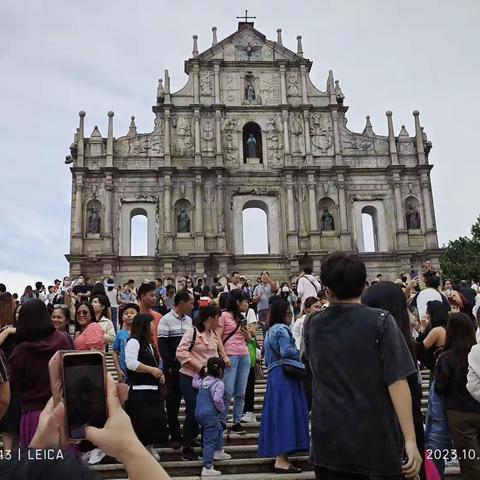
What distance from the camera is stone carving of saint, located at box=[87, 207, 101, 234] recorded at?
25406 millimetres

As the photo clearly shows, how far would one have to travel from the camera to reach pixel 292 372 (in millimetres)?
5512

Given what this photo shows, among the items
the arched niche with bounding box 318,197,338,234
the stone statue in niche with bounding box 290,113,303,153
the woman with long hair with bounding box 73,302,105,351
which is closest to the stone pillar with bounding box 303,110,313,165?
the stone statue in niche with bounding box 290,113,303,153

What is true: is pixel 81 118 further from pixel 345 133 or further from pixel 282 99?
pixel 345 133

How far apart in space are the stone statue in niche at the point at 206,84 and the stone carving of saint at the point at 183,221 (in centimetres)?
643

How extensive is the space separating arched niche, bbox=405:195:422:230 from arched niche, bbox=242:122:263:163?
7.55m

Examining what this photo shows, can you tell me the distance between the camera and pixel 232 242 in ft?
85.7

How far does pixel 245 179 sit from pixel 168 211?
4135mm

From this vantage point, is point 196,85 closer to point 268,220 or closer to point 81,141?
point 81,141

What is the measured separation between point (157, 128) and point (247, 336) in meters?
21.5

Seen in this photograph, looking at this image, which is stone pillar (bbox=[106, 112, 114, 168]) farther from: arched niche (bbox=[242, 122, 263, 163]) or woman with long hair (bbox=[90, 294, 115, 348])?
woman with long hair (bbox=[90, 294, 115, 348])

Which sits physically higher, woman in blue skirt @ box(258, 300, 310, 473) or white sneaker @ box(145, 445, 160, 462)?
woman in blue skirt @ box(258, 300, 310, 473)

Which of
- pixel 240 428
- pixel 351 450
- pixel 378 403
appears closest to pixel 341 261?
pixel 378 403

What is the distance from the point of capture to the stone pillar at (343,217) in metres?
26.0

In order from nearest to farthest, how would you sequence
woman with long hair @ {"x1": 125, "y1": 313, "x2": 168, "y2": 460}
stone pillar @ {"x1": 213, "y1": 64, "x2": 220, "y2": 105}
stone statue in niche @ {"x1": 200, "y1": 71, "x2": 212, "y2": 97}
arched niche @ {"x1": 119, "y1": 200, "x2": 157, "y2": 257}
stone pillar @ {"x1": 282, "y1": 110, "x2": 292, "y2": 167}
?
1. woman with long hair @ {"x1": 125, "y1": 313, "x2": 168, "y2": 460}
2. arched niche @ {"x1": 119, "y1": 200, "x2": 157, "y2": 257}
3. stone pillar @ {"x1": 282, "y1": 110, "x2": 292, "y2": 167}
4. stone pillar @ {"x1": 213, "y1": 64, "x2": 220, "y2": 105}
5. stone statue in niche @ {"x1": 200, "y1": 71, "x2": 212, "y2": 97}
